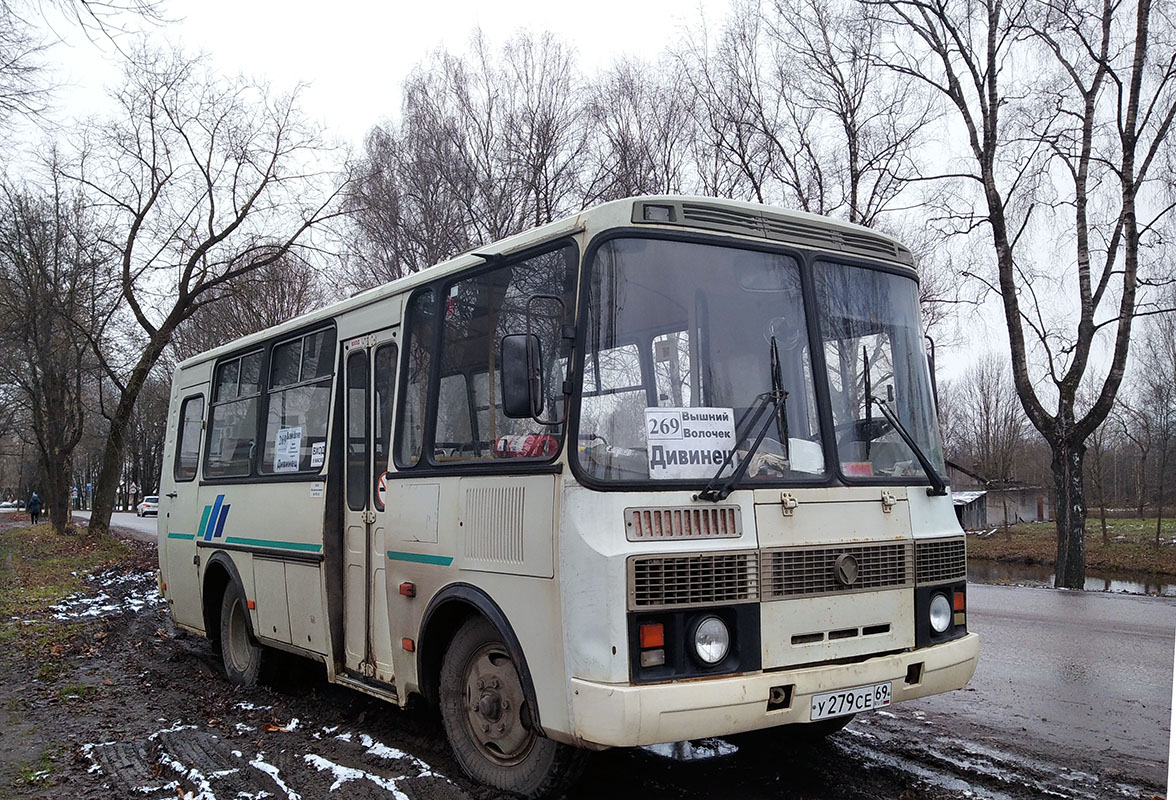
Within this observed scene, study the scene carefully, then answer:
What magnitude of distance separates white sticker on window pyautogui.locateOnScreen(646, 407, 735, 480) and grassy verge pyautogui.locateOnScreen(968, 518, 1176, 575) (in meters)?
29.7

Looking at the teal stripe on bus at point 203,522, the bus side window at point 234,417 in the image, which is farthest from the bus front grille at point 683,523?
the teal stripe on bus at point 203,522

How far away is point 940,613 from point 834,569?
34.5 inches

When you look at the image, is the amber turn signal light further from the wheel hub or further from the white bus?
the wheel hub

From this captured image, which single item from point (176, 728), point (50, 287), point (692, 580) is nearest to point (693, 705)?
point (692, 580)

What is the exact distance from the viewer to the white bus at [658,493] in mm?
4508

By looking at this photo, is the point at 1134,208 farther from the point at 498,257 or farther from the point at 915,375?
the point at 498,257

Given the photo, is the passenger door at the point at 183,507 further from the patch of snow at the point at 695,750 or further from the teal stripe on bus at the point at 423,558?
the patch of snow at the point at 695,750

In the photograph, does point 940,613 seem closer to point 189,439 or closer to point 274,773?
point 274,773

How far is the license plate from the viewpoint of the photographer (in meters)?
4.66

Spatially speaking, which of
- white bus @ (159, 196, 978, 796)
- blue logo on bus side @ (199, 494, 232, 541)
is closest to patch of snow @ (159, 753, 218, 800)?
white bus @ (159, 196, 978, 796)

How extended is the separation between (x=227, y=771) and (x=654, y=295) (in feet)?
12.5

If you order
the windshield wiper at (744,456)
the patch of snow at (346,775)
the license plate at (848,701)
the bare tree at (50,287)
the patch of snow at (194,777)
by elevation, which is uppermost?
the bare tree at (50,287)

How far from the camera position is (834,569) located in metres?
4.89

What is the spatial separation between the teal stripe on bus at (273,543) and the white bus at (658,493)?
86 centimetres
